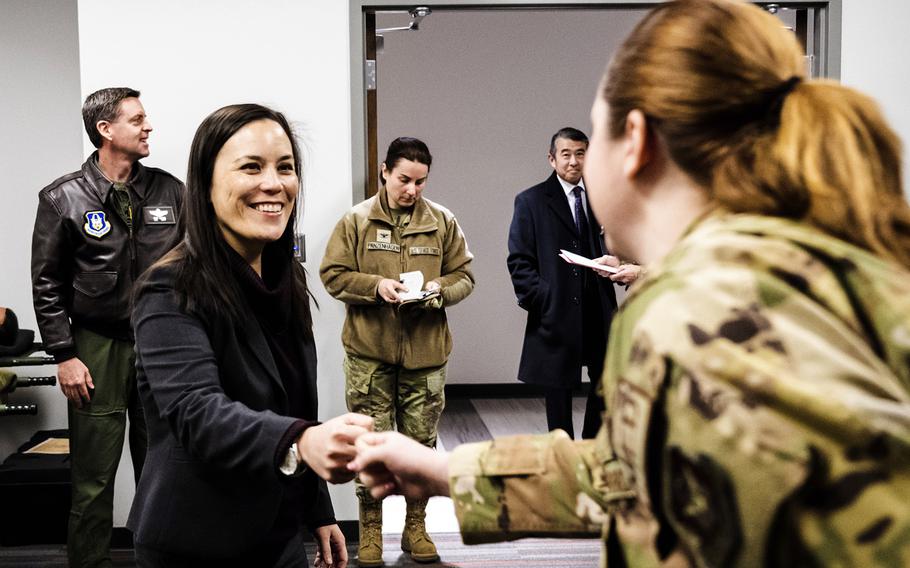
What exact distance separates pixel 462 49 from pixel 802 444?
243 inches

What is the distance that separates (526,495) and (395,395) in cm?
271

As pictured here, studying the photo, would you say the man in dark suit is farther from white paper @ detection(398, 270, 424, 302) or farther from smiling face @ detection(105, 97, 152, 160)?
smiling face @ detection(105, 97, 152, 160)

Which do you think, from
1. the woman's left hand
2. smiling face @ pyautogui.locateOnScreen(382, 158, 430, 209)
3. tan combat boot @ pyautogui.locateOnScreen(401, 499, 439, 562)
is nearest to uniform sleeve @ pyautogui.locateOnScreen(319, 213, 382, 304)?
smiling face @ pyautogui.locateOnScreen(382, 158, 430, 209)

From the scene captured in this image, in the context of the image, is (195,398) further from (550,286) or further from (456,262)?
(550,286)

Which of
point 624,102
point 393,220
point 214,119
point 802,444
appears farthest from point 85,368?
point 802,444

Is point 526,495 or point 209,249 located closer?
point 526,495

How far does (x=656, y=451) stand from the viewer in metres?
0.69

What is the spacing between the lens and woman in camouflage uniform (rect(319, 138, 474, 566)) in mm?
3508

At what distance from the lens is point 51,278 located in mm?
3221

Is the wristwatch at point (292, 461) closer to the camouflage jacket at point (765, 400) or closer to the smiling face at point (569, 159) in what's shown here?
the camouflage jacket at point (765, 400)

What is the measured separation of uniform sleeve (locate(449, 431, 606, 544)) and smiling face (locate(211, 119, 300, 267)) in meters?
0.76

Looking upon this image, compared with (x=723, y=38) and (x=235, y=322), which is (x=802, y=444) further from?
(x=235, y=322)

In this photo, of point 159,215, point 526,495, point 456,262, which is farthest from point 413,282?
point 526,495

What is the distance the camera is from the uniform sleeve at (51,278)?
3184mm
